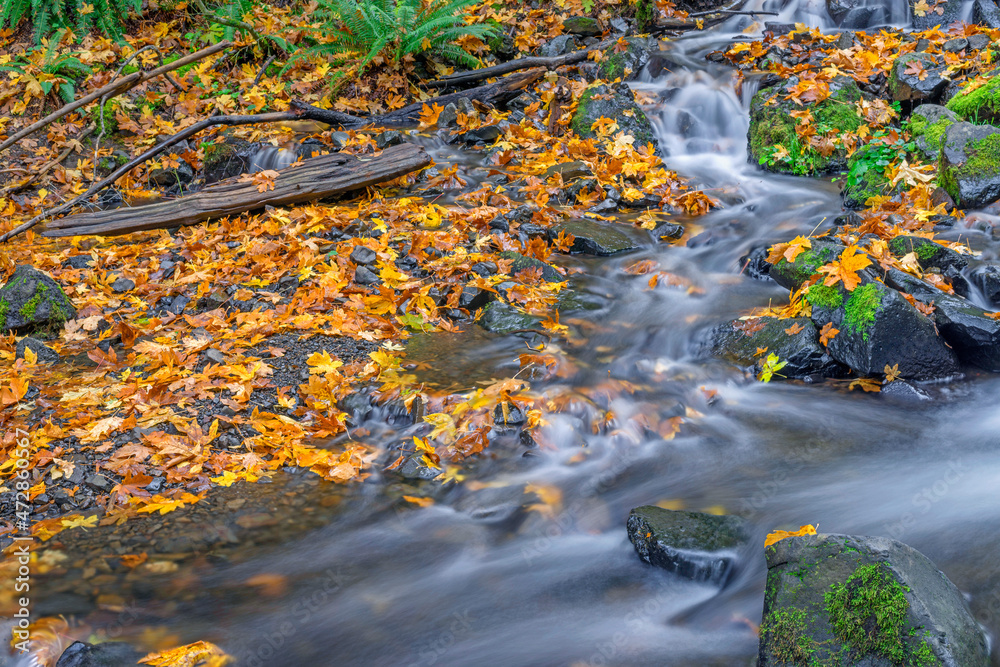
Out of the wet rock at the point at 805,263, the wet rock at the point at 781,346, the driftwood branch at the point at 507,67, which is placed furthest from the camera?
the driftwood branch at the point at 507,67

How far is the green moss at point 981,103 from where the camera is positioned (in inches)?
239

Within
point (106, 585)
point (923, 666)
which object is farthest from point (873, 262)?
point (106, 585)

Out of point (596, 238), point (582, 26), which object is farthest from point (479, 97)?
point (596, 238)

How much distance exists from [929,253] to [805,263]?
1.00 m

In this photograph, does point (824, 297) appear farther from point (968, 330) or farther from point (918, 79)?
point (918, 79)

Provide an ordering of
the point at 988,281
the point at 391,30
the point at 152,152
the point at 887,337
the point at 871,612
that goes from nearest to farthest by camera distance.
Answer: the point at 871,612, the point at 887,337, the point at 988,281, the point at 152,152, the point at 391,30

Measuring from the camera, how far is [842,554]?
2152 mm

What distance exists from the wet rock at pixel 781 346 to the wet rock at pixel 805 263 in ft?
1.61

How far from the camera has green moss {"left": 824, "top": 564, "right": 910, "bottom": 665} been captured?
193cm

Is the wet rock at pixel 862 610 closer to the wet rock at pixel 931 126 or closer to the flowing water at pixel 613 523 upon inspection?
the flowing water at pixel 613 523

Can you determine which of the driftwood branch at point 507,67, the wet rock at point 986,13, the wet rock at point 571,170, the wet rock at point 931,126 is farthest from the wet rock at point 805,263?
the wet rock at point 986,13

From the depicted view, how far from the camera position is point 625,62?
9195 mm

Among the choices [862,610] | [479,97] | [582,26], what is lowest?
[862,610]

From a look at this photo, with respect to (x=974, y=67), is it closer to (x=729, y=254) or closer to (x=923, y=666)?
(x=729, y=254)
